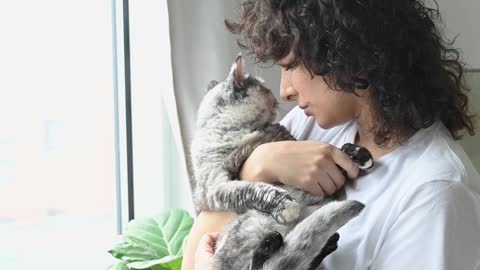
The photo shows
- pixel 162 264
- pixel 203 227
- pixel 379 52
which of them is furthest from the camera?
pixel 162 264

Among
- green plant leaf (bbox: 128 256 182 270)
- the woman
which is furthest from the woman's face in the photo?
green plant leaf (bbox: 128 256 182 270)

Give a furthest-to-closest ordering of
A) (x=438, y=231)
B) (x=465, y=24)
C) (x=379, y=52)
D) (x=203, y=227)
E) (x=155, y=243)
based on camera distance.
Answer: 1. (x=465, y=24)
2. (x=155, y=243)
3. (x=203, y=227)
4. (x=379, y=52)
5. (x=438, y=231)

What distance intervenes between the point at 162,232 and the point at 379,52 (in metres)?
1.04

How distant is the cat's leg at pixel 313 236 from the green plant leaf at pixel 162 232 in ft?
2.70

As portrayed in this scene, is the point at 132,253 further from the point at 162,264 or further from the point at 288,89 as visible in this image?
the point at 288,89

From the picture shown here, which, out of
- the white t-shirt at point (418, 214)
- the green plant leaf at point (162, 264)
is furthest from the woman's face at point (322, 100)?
the green plant leaf at point (162, 264)

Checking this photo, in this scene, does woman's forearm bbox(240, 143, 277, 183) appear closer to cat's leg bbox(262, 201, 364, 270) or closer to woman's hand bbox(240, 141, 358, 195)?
woman's hand bbox(240, 141, 358, 195)

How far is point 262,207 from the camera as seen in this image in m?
1.12

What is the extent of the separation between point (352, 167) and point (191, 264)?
1.42 ft

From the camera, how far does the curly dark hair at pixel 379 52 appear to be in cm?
106

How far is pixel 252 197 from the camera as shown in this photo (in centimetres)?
115

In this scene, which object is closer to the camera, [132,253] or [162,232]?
[132,253]

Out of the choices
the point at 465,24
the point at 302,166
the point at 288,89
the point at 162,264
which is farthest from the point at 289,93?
the point at 465,24

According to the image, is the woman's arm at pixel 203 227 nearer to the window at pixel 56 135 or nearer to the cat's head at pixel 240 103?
the cat's head at pixel 240 103
